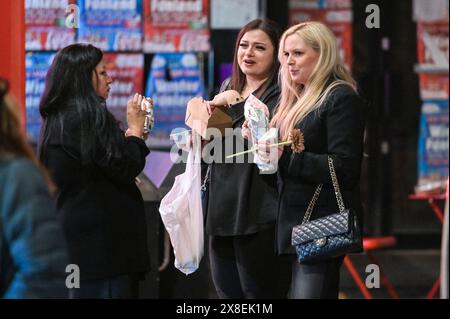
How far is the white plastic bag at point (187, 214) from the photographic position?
16.3 feet

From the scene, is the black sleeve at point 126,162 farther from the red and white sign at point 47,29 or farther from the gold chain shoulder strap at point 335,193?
the red and white sign at point 47,29

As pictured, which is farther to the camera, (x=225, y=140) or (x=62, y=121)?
(x=225, y=140)

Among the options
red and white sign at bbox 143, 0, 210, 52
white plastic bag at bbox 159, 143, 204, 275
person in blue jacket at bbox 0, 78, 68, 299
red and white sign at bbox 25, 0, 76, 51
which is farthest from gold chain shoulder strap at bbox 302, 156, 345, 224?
red and white sign at bbox 143, 0, 210, 52

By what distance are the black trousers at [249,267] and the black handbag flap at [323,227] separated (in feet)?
1.19

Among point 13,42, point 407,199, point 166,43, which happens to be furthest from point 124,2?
point 407,199

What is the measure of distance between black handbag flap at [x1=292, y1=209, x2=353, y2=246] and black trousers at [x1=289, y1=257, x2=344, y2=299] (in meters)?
0.14

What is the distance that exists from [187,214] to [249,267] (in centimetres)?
36

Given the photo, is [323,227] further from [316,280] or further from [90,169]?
[90,169]

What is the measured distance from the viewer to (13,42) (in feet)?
15.9

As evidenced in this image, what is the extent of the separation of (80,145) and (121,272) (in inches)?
22.6

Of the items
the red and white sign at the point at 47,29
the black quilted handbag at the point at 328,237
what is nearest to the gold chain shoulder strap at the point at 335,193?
the black quilted handbag at the point at 328,237

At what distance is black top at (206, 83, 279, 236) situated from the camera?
16.1 feet

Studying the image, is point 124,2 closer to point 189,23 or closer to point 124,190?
point 189,23

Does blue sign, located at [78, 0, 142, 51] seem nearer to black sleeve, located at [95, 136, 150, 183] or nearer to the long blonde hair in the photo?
black sleeve, located at [95, 136, 150, 183]
